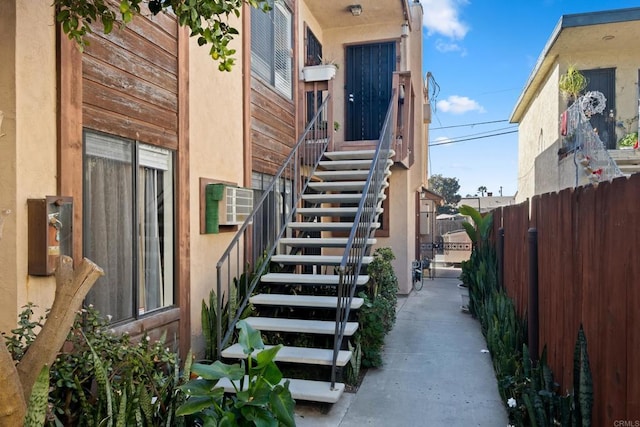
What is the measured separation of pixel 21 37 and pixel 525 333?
4655mm

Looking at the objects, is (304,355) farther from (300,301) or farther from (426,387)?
(426,387)

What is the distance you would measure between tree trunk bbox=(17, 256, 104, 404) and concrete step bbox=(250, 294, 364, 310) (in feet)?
8.68

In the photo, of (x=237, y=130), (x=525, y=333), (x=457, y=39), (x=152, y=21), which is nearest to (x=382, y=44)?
(x=237, y=130)

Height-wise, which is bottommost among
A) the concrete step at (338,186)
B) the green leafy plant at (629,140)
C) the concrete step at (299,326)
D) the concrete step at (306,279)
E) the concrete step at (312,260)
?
the concrete step at (299,326)

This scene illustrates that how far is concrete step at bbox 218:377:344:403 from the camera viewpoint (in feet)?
11.4

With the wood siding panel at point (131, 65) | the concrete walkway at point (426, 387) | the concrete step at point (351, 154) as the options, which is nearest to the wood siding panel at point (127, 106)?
the wood siding panel at point (131, 65)

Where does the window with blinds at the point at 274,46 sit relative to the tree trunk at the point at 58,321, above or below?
above

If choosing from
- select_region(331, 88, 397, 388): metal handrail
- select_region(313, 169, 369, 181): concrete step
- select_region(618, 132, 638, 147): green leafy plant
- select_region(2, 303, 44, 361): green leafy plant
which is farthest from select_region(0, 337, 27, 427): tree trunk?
select_region(618, 132, 638, 147): green leafy plant

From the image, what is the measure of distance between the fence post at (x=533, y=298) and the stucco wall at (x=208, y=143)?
316cm

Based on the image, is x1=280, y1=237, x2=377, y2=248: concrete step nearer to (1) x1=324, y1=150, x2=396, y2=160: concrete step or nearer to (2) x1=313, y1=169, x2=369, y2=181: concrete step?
(2) x1=313, y1=169, x2=369, y2=181: concrete step

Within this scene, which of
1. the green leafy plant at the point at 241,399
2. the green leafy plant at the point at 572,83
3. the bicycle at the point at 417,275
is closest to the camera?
the green leafy plant at the point at 241,399

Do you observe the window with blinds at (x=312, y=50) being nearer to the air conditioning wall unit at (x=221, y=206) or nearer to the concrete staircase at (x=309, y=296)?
the concrete staircase at (x=309, y=296)

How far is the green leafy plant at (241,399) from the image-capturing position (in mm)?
2383

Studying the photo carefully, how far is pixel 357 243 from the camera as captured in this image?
4758 millimetres
